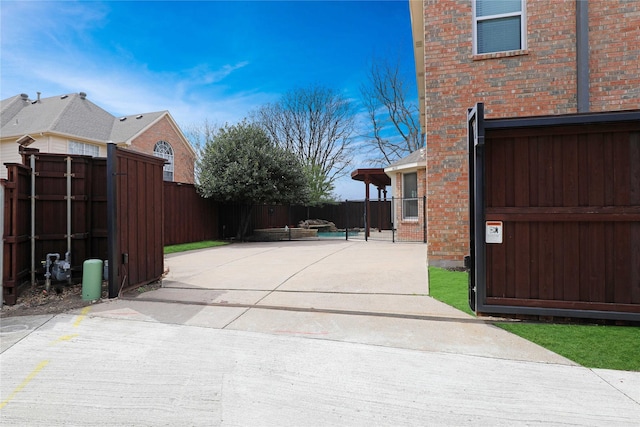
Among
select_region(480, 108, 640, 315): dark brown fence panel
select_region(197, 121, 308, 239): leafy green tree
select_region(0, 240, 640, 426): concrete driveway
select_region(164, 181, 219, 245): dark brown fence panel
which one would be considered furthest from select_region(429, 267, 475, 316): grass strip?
select_region(164, 181, 219, 245): dark brown fence panel

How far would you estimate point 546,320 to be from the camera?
4.40 m

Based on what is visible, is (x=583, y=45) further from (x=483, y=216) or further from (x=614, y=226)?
(x=483, y=216)

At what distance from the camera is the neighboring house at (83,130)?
17.9 meters

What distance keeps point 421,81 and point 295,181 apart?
6.69 metres

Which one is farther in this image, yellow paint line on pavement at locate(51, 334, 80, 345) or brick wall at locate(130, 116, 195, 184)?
brick wall at locate(130, 116, 195, 184)

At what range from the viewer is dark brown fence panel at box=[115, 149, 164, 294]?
5785 mm

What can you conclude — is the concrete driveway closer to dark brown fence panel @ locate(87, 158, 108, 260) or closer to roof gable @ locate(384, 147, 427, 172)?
dark brown fence panel @ locate(87, 158, 108, 260)

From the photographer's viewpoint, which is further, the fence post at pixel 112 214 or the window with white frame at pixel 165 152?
the window with white frame at pixel 165 152

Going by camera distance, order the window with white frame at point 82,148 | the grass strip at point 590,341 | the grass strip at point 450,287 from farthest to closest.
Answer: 1. the window with white frame at point 82,148
2. the grass strip at point 450,287
3. the grass strip at point 590,341

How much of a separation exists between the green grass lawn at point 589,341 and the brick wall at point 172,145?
22.2m

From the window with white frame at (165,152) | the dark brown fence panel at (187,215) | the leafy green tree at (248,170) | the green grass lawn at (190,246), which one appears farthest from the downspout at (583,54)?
the window with white frame at (165,152)

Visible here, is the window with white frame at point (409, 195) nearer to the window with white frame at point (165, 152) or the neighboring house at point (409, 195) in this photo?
the neighboring house at point (409, 195)

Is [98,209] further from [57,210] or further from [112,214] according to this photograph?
[112,214]

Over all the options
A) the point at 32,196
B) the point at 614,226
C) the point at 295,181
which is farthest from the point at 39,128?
the point at 614,226
